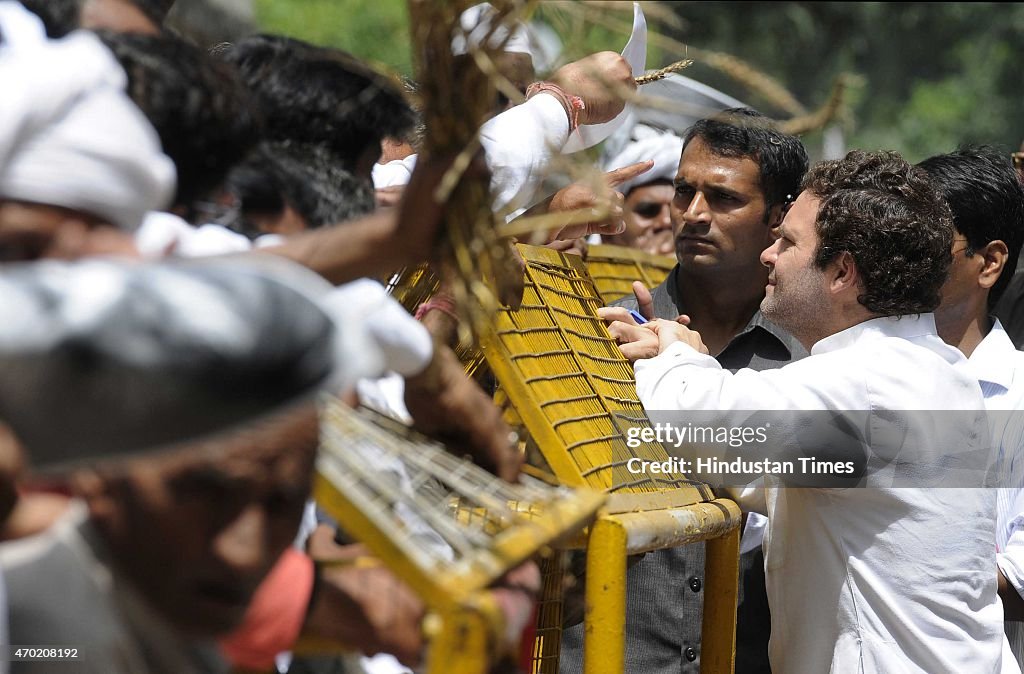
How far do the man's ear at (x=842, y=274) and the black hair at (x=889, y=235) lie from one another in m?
0.01

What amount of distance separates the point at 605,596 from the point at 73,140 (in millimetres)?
1101

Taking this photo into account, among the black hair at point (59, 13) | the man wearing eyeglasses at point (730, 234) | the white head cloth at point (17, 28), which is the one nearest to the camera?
the white head cloth at point (17, 28)

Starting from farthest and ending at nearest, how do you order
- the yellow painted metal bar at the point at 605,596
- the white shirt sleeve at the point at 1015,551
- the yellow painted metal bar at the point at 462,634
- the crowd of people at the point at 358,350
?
the white shirt sleeve at the point at 1015,551
the yellow painted metal bar at the point at 605,596
the yellow painted metal bar at the point at 462,634
the crowd of people at the point at 358,350

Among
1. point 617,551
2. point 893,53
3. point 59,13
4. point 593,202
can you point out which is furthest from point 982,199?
point 893,53

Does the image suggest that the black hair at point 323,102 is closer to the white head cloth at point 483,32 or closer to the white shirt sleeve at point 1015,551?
the white head cloth at point 483,32

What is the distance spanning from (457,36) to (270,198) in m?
0.56

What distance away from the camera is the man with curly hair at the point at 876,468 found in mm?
2623

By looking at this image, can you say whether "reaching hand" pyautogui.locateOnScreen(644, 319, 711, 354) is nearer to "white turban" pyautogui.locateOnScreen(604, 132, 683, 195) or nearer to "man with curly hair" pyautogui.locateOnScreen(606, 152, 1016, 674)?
"man with curly hair" pyautogui.locateOnScreen(606, 152, 1016, 674)

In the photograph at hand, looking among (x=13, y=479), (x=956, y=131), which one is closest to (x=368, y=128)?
(x=13, y=479)

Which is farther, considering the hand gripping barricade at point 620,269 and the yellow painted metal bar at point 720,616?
the hand gripping barricade at point 620,269

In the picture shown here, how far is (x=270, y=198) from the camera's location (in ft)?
6.01

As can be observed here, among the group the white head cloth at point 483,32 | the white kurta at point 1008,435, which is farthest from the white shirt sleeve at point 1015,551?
the white head cloth at point 483,32

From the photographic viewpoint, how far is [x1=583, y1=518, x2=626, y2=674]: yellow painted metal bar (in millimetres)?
1922

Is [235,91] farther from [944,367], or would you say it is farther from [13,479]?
[944,367]
